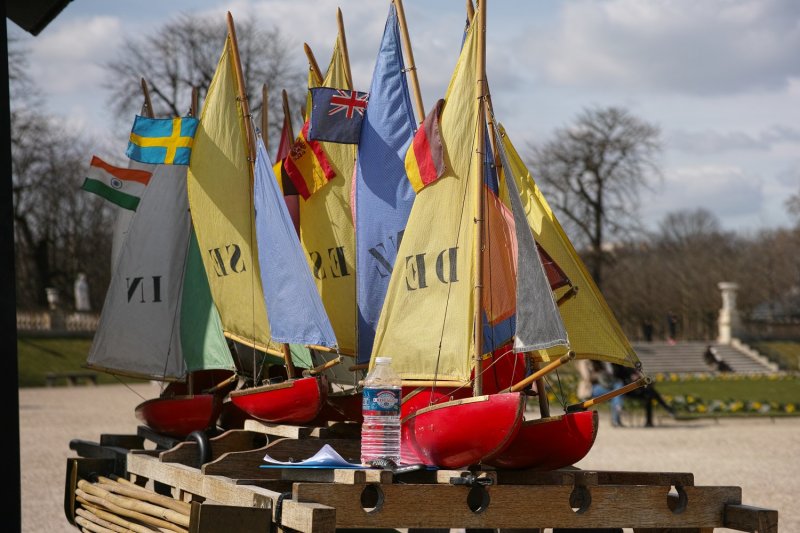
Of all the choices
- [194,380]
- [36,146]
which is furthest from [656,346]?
[194,380]

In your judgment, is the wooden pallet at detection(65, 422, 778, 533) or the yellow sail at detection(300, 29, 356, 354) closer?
the wooden pallet at detection(65, 422, 778, 533)

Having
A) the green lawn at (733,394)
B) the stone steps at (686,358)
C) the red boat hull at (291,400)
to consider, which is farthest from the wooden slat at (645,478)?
the stone steps at (686,358)

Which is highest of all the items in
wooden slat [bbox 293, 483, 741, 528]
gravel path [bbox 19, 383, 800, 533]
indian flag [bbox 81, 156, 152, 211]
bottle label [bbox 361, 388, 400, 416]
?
indian flag [bbox 81, 156, 152, 211]

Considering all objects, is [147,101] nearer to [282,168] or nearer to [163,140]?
[163,140]

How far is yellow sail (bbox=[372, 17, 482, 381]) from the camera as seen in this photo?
17.6 ft

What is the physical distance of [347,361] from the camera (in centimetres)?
769

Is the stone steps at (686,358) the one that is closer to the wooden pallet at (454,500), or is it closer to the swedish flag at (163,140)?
the swedish flag at (163,140)

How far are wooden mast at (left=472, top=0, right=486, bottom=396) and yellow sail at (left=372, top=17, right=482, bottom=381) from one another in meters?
0.06

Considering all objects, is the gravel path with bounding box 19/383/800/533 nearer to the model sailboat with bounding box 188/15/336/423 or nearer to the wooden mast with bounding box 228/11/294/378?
the model sailboat with bounding box 188/15/336/423

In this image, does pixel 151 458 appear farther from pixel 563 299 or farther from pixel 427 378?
pixel 563 299

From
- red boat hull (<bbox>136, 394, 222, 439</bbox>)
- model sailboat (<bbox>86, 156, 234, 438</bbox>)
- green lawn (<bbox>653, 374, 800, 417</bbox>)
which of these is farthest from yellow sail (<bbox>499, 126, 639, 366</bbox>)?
green lawn (<bbox>653, 374, 800, 417</bbox>)

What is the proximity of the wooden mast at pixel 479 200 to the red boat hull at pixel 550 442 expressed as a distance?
0.96ft

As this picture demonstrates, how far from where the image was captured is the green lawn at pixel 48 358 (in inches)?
1518

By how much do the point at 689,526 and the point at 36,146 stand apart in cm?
5161
